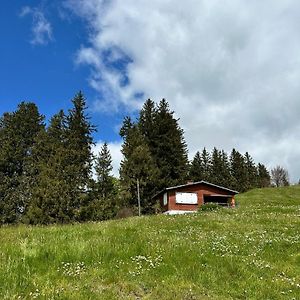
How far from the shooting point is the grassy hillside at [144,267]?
424 inches

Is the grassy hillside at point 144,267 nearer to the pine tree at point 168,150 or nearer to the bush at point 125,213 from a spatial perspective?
the bush at point 125,213

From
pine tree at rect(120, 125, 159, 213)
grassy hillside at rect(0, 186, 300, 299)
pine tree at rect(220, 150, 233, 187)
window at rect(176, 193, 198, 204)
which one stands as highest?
pine tree at rect(220, 150, 233, 187)

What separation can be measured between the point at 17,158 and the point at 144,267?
6507 centimetres

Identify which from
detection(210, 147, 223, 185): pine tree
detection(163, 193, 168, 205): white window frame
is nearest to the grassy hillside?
detection(163, 193, 168, 205): white window frame

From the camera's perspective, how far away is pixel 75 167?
6456cm

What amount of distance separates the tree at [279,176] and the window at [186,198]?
97116mm

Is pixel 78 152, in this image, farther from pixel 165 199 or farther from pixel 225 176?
pixel 225 176

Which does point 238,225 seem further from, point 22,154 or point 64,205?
point 22,154

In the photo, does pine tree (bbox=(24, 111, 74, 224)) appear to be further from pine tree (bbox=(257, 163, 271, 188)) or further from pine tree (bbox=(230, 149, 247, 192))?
pine tree (bbox=(257, 163, 271, 188))

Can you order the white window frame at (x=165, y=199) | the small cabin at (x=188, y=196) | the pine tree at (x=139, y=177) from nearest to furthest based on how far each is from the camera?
1. the small cabin at (x=188, y=196)
2. the white window frame at (x=165, y=199)
3. the pine tree at (x=139, y=177)

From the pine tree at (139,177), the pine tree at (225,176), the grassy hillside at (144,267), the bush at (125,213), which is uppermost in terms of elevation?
the pine tree at (225,176)

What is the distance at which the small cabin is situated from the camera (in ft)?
211

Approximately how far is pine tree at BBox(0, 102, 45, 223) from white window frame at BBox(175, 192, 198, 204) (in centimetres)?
2523

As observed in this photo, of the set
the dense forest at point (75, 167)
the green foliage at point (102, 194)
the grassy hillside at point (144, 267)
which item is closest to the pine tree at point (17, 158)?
the dense forest at point (75, 167)
